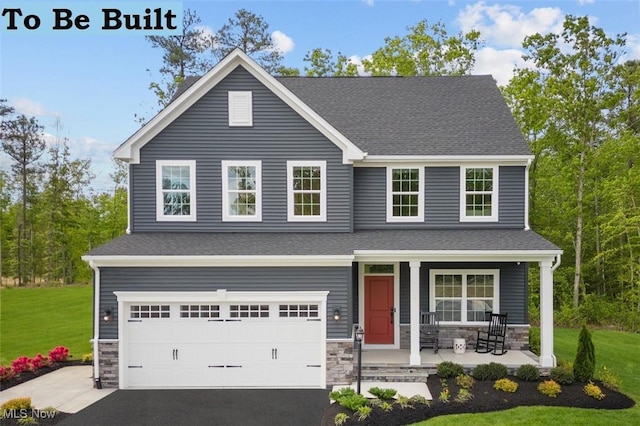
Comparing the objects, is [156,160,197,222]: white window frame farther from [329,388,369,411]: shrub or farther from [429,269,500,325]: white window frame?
[429,269,500,325]: white window frame

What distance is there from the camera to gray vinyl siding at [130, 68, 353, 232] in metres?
12.6

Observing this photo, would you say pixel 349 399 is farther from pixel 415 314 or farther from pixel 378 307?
pixel 378 307

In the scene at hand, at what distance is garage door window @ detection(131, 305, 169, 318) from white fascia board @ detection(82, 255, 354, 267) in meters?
1.11

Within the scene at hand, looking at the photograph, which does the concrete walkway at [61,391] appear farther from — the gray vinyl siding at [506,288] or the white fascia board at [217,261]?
the gray vinyl siding at [506,288]

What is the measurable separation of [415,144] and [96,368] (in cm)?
1067

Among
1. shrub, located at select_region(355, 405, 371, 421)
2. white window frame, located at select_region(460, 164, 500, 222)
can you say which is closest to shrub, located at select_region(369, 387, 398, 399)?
shrub, located at select_region(355, 405, 371, 421)

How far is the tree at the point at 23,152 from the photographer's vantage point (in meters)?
27.9

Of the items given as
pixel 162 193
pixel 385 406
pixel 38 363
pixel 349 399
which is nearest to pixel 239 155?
pixel 162 193

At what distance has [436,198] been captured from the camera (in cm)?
1353

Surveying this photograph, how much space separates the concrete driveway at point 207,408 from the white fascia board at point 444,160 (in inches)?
257

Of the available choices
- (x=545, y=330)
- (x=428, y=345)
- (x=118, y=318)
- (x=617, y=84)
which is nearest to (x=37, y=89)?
(x=118, y=318)

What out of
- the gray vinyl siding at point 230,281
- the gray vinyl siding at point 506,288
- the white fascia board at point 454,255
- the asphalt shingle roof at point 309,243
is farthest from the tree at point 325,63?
the gray vinyl siding at point 230,281

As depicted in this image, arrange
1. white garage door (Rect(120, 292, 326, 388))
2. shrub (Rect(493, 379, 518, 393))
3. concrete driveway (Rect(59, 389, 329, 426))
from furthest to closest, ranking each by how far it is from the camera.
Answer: white garage door (Rect(120, 292, 326, 388)) → shrub (Rect(493, 379, 518, 393)) → concrete driveway (Rect(59, 389, 329, 426))

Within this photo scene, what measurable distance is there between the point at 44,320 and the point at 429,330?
17577 millimetres
